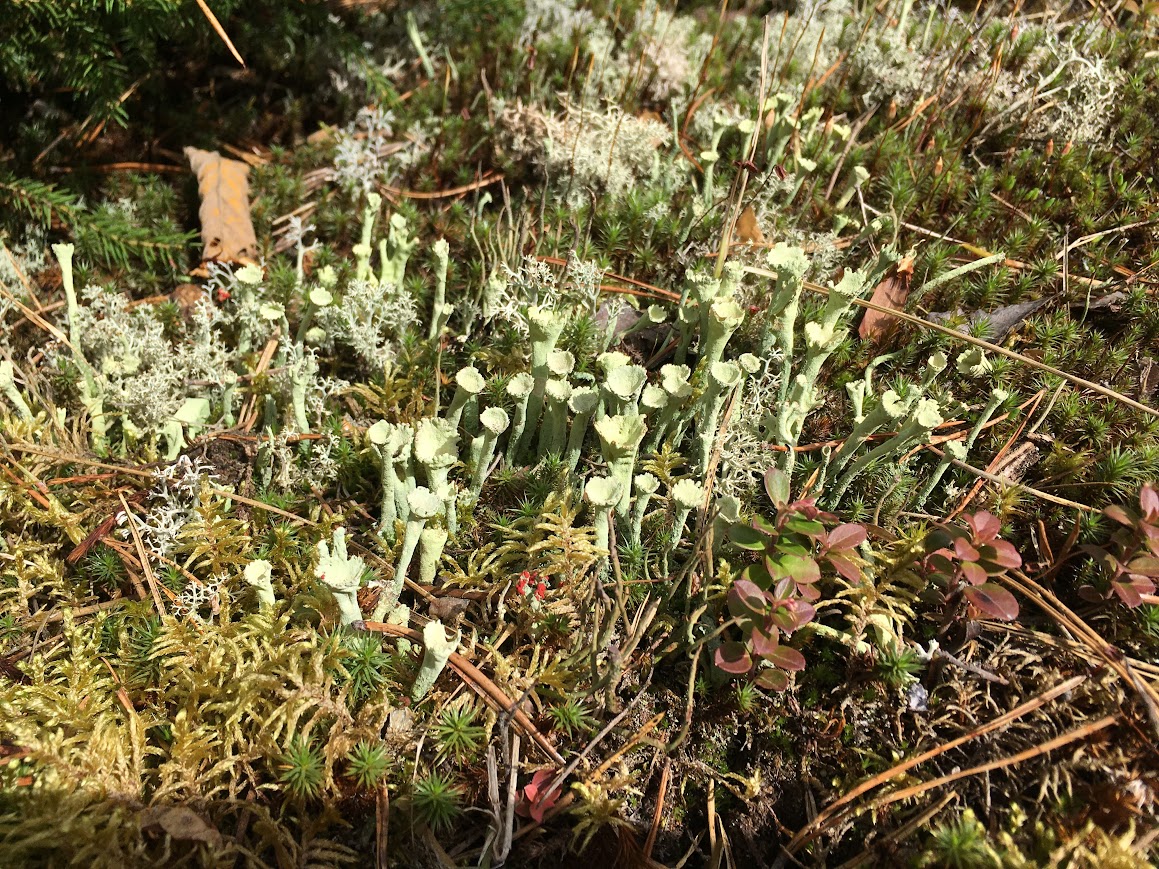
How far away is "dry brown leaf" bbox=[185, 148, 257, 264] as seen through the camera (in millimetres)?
3201

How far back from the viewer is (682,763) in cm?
203

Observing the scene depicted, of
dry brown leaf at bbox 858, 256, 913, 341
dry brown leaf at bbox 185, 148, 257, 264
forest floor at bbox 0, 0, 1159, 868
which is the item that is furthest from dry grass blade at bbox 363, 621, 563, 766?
dry brown leaf at bbox 185, 148, 257, 264

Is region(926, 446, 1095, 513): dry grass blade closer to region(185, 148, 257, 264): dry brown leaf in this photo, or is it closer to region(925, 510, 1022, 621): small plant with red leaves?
region(925, 510, 1022, 621): small plant with red leaves

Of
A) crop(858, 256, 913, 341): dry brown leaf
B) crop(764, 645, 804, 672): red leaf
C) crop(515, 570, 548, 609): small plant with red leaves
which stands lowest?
crop(515, 570, 548, 609): small plant with red leaves

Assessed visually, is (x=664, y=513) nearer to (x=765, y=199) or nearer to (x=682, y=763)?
(x=682, y=763)

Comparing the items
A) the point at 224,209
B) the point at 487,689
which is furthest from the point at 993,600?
the point at 224,209

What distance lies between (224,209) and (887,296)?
8.93 feet

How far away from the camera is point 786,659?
6.16ft

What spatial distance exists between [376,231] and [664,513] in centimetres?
189

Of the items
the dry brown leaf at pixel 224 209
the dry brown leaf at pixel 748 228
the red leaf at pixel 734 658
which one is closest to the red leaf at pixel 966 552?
the red leaf at pixel 734 658

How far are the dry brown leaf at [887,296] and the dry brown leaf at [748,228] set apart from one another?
52cm

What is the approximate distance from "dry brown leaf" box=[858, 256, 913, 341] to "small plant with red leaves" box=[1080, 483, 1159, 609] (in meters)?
1.03

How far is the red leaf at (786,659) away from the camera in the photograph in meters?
1.87

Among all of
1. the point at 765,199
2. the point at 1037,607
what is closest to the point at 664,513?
the point at 1037,607
